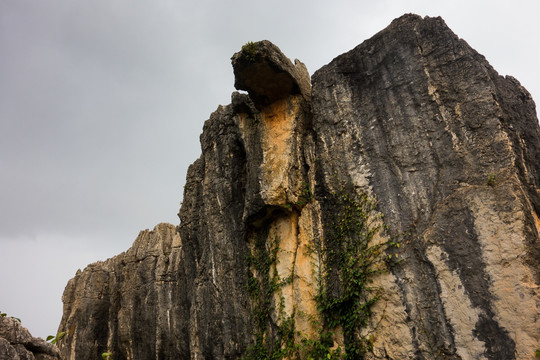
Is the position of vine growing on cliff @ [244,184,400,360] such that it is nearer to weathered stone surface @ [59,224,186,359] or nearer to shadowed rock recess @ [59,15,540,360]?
shadowed rock recess @ [59,15,540,360]

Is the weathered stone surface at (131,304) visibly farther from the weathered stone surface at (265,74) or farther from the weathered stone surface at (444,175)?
the weathered stone surface at (444,175)

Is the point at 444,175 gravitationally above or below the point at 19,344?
above

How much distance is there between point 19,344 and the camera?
361 inches

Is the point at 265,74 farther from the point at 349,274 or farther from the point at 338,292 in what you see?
the point at 338,292

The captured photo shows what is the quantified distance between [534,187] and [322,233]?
5.27 metres

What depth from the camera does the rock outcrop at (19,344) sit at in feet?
28.0

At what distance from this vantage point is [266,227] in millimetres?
Result: 13102

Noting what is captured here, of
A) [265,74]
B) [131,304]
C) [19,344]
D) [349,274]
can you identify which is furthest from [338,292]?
[131,304]

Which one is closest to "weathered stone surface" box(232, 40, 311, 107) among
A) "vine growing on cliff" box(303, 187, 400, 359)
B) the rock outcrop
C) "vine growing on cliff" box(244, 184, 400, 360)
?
"vine growing on cliff" box(244, 184, 400, 360)

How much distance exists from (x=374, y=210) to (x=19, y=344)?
8.86 metres

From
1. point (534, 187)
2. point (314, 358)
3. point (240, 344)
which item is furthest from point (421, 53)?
point (240, 344)

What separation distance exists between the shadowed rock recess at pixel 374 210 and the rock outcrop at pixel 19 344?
5.06 meters

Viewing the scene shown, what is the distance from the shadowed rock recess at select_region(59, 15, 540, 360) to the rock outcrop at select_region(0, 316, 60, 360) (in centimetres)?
506

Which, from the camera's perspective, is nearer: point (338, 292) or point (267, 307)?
point (338, 292)
